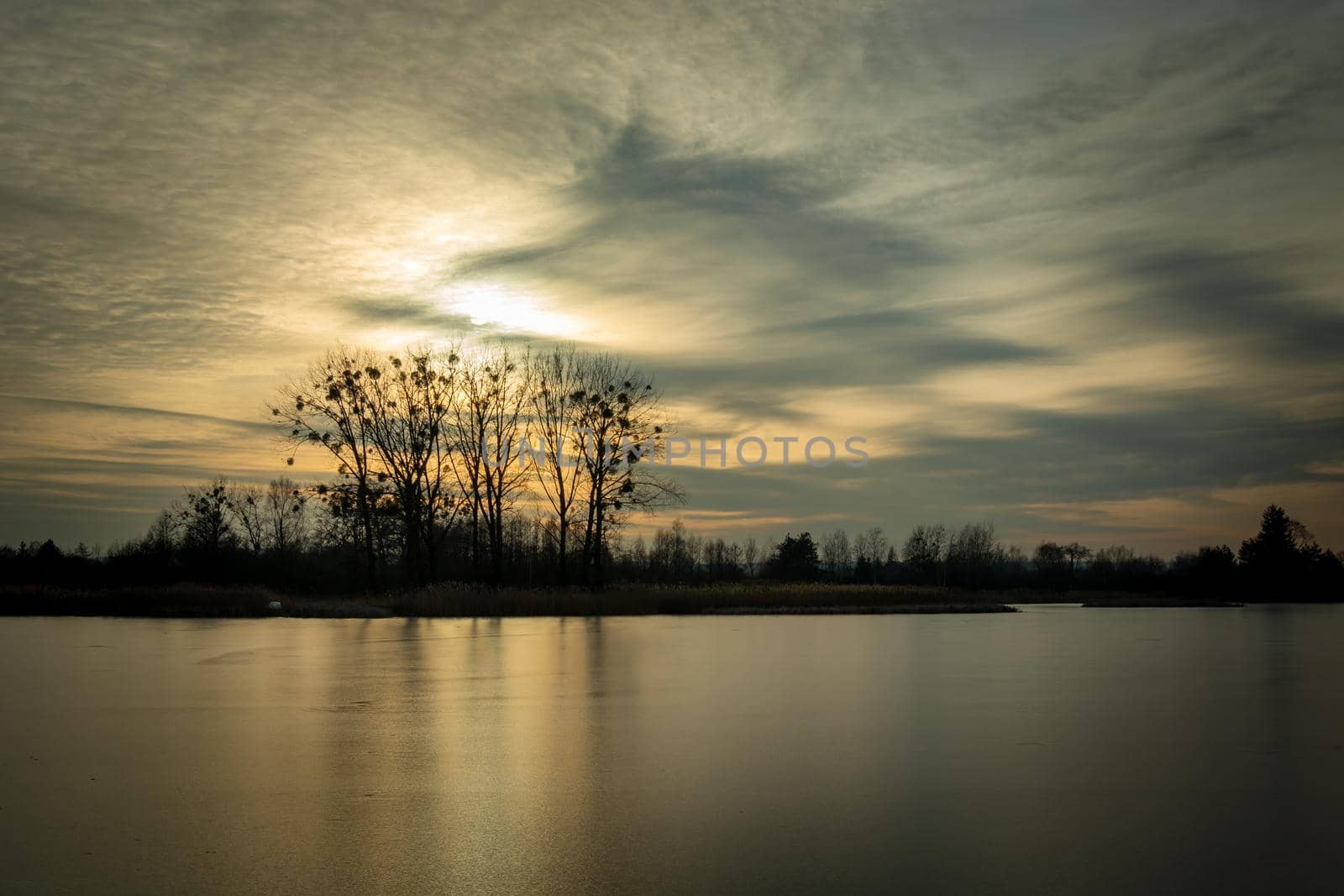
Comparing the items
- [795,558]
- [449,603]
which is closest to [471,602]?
[449,603]

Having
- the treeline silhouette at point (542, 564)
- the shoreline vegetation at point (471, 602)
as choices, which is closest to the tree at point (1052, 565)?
the treeline silhouette at point (542, 564)

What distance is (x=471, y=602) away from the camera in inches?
1342

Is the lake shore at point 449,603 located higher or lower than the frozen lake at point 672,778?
lower

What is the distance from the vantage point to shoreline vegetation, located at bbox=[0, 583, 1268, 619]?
1332 inches

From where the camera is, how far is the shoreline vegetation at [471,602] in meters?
33.8

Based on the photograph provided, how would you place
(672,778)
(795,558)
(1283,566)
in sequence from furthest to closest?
(795,558), (1283,566), (672,778)

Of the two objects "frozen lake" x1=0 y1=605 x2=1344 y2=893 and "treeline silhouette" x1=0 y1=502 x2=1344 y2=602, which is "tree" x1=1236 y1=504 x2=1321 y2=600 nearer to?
"treeline silhouette" x1=0 y1=502 x2=1344 y2=602

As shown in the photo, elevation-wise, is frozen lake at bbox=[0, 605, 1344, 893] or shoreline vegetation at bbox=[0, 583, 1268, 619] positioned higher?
frozen lake at bbox=[0, 605, 1344, 893]

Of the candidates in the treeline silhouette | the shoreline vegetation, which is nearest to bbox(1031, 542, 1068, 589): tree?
the treeline silhouette

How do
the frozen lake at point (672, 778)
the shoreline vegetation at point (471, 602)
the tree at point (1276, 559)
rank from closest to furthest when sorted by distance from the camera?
the frozen lake at point (672, 778) < the shoreline vegetation at point (471, 602) < the tree at point (1276, 559)

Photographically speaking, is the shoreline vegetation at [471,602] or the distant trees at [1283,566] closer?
the shoreline vegetation at [471,602]

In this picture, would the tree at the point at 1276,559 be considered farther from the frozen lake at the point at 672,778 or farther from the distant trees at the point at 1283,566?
the frozen lake at the point at 672,778

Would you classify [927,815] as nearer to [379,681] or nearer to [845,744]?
[845,744]

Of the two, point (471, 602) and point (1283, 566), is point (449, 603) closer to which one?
point (471, 602)
